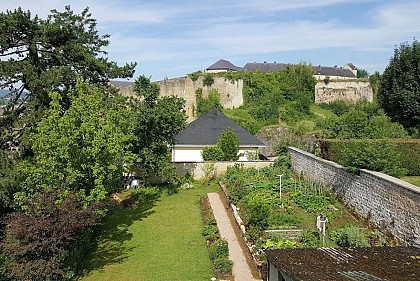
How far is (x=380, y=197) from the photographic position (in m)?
13.8

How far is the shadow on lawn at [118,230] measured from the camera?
13484 mm

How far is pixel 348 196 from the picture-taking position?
656 inches

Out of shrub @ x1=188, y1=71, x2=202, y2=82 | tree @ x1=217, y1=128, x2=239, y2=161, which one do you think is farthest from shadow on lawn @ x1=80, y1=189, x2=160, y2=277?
shrub @ x1=188, y1=71, x2=202, y2=82

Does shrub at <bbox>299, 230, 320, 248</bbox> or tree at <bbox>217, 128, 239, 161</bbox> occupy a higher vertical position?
tree at <bbox>217, 128, 239, 161</bbox>

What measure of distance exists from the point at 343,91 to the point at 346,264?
43023mm

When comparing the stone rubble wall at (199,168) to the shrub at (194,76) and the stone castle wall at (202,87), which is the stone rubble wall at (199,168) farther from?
the shrub at (194,76)

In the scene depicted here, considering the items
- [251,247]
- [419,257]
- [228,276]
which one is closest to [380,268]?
[419,257]

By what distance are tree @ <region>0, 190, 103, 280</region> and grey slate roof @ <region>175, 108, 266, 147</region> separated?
52.8ft

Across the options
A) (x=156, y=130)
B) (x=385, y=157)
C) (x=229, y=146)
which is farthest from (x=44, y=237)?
(x=229, y=146)

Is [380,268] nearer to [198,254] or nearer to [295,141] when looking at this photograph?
[198,254]

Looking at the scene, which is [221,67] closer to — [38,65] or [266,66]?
[266,66]

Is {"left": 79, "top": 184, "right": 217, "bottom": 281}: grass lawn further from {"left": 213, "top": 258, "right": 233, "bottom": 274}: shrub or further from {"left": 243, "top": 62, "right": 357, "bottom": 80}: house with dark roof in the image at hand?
{"left": 243, "top": 62, "right": 357, "bottom": 80}: house with dark roof

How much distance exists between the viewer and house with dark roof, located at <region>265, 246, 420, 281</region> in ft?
21.9

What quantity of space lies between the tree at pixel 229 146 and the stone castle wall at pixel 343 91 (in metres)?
23.2
